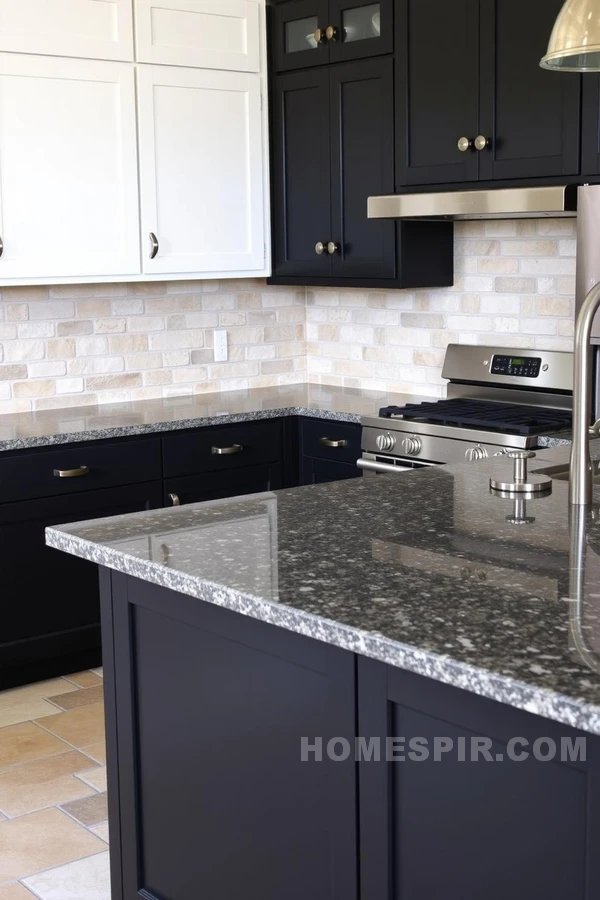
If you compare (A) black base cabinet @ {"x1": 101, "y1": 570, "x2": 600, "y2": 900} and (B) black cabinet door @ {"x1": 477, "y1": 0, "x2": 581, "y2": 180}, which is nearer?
(A) black base cabinet @ {"x1": 101, "y1": 570, "x2": 600, "y2": 900}

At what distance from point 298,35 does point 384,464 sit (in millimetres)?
1787

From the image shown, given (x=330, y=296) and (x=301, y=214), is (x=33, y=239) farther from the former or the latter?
(x=330, y=296)

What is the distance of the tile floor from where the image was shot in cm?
274

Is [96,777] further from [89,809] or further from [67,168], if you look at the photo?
[67,168]

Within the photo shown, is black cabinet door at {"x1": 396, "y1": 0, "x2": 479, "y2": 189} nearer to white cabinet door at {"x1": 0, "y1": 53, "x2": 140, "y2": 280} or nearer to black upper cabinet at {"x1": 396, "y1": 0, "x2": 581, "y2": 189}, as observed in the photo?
black upper cabinet at {"x1": 396, "y1": 0, "x2": 581, "y2": 189}

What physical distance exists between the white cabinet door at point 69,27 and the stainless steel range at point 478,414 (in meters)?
1.64

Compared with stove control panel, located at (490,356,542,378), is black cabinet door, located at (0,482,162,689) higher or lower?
lower

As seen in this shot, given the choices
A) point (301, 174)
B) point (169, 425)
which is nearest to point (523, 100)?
point (301, 174)

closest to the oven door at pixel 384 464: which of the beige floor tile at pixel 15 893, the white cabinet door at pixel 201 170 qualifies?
the white cabinet door at pixel 201 170

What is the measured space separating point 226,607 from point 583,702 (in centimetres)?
66

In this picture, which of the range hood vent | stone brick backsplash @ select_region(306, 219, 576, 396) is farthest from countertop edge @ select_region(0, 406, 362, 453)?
the range hood vent

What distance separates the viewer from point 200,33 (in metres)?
4.42

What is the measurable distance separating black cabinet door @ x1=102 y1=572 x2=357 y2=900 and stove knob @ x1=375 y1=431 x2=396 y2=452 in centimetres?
191

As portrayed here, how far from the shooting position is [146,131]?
4.30 m
